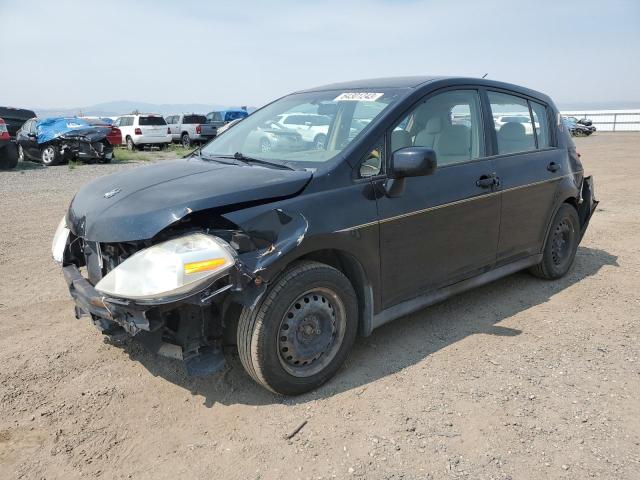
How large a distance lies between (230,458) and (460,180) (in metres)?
2.41

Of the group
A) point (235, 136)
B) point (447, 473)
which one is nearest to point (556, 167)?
point (235, 136)

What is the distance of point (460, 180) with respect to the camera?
3.87 meters

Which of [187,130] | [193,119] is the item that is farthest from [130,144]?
[193,119]

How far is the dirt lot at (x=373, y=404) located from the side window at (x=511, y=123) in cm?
132

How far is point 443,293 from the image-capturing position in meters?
3.91

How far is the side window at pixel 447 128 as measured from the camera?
3.66 m

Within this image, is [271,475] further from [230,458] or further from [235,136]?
[235,136]

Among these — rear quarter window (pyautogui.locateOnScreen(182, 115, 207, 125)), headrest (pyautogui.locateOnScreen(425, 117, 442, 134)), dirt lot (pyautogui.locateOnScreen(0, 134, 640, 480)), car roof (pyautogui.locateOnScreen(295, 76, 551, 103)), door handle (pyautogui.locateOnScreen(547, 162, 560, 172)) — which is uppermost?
rear quarter window (pyautogui.locateOnScreen(182, 115, 207, 125))

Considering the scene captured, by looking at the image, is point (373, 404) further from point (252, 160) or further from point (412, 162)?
point (252, 160)

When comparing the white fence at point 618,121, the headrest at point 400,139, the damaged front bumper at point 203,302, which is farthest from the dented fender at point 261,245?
the white fence at point 618,121

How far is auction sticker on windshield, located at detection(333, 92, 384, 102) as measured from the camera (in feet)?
12.3

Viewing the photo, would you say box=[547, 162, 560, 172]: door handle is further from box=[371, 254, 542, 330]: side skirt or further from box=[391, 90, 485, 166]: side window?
box=[391, 90, 485, 166]: side window

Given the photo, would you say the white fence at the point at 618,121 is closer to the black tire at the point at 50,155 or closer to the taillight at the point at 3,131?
the black tire at the point at 50,155

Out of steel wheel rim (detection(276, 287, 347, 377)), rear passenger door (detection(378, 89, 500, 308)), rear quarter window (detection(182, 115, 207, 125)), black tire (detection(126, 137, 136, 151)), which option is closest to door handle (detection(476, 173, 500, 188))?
rear passenger door (detection(378, 89, 500, 308))
